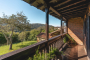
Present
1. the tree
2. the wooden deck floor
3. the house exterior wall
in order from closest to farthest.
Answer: the wooden deck floor < the house exterior wall < the tree

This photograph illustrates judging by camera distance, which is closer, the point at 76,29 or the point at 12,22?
the point at 76,29

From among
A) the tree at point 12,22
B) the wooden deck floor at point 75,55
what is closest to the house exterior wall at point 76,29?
the wooden deck floor at point 75,55

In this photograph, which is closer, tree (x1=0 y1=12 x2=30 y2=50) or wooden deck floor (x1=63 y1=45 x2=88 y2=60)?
wooden deck floor (x1=63 y1=45 x2=88 y2=60)

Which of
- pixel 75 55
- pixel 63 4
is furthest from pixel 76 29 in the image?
pixel 63 4

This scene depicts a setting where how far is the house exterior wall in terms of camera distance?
13.9 feet

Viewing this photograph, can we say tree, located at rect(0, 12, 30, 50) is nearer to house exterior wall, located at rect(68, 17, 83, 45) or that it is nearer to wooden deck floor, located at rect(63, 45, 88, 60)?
house exterior wall, located at rect(68, 17, 83, 45)

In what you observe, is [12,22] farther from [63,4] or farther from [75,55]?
[75,55]

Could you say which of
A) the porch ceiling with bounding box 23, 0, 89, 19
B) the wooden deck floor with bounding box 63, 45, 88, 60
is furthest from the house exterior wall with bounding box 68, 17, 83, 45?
the porch ceiling with bounding box 23, 0, 89, 19

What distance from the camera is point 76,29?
4.45 meters

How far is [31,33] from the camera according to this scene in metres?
23.4

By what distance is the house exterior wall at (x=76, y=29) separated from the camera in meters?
4.25

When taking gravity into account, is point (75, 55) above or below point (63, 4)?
below

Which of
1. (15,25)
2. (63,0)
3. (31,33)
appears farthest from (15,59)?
(31,33)

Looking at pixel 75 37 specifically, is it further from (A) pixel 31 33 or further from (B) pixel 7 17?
(A) pixel 31 33
